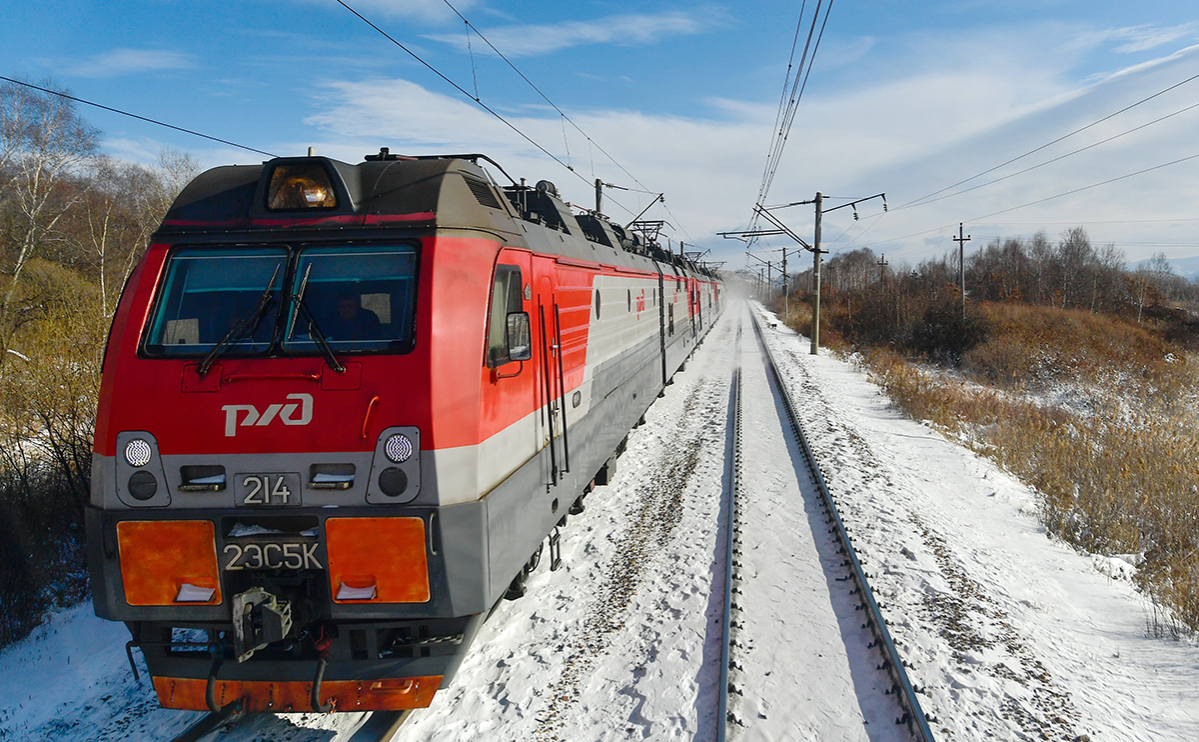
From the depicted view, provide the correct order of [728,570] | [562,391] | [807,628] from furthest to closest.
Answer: [728,570]
[562,391]
[807,628]

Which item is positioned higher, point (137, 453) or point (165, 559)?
point (137, 453)

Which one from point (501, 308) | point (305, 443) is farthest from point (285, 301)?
point (501, 308)

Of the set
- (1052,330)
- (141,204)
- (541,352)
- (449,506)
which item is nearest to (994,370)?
(1052,330)

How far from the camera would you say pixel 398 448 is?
349 centimetres

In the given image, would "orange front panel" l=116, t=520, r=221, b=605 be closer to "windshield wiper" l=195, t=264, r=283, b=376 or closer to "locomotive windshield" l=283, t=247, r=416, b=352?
"windshield wiper" l=195, t=264, r=283, b=376

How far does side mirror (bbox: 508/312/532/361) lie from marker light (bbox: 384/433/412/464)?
0.99m

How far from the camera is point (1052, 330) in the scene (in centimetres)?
2825

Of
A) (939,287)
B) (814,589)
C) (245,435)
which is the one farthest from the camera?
(939,287)

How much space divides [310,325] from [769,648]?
156 inches

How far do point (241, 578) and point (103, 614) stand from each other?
773 millimetres

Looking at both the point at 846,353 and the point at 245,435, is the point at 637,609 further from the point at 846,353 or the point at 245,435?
the point at 846,353

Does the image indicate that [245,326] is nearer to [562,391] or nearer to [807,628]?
[562,391]

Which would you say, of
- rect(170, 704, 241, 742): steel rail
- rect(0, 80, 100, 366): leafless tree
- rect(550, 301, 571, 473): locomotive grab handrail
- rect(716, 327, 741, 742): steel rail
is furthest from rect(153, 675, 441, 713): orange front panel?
rect(0, 80, 100, 366): leafless tree

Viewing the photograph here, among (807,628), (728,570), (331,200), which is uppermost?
(331,200)
